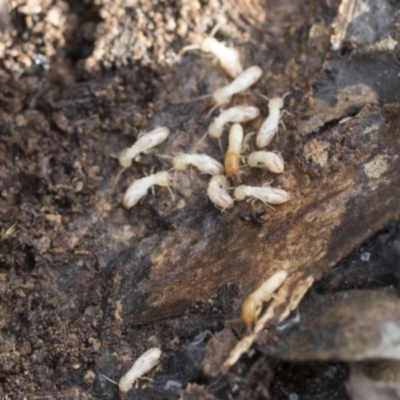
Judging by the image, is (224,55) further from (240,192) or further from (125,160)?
(240,192)

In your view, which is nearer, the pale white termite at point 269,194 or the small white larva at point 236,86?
the pale white termite at point 269,194

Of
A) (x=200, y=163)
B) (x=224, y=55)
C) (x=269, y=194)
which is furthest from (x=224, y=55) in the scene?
(x=269, y=194)

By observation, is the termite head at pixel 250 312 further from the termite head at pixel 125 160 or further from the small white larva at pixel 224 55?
the small white larva at pixel 224 55

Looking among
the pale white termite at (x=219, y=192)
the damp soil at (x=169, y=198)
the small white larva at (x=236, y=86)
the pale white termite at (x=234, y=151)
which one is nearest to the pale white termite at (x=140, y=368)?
the damp soil at (x=169, y=198)

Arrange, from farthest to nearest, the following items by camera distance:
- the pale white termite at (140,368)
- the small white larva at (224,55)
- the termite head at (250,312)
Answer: the small white larva at (224,55) < the pale white termite at (140,368) < the termite head at (250,312)

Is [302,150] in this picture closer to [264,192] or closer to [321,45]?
[264,192]

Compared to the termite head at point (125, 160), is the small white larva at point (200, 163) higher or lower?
higher

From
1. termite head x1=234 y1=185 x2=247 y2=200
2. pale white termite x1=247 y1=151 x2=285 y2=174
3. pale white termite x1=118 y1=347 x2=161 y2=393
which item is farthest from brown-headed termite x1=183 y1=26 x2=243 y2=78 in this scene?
pale white termite x1=118 y1=347 x2=161 y2=393

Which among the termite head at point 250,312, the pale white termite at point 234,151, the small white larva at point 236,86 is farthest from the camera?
the small white larva at point 236,86
